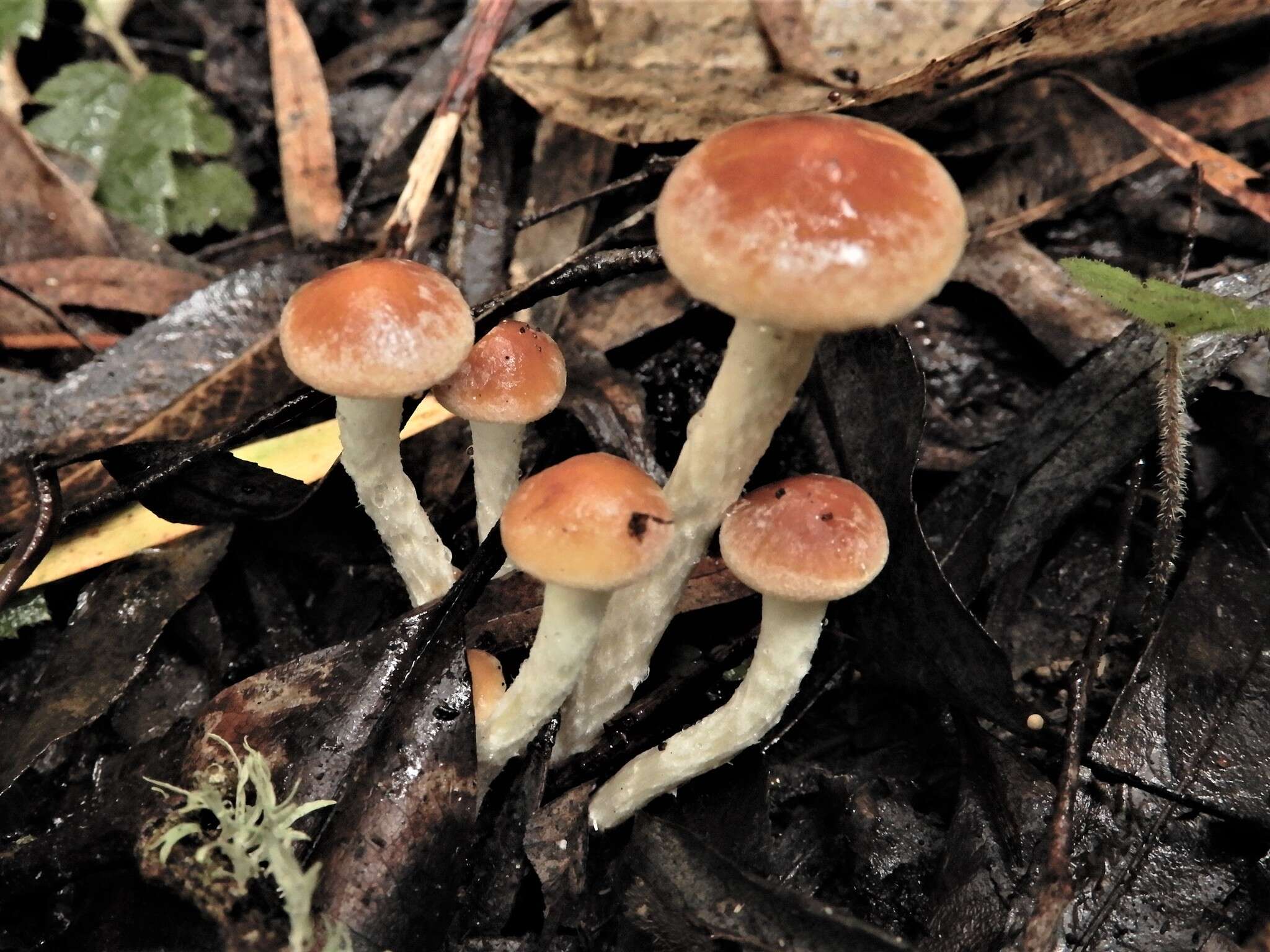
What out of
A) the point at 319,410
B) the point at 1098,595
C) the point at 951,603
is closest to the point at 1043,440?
the point at 1098,595

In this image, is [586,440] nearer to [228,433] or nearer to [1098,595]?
[228,433]

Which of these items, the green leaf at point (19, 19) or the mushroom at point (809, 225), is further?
the green leaf at point (19, 19)

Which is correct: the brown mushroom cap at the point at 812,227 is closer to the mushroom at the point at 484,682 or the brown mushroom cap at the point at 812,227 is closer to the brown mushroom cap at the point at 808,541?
the brown mushroom cap at the point at 808,541

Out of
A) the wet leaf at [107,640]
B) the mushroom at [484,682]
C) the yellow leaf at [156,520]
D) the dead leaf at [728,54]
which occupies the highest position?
the dead leaf at [728,54]

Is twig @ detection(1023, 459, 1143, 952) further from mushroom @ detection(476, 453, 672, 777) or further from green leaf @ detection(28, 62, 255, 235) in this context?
green leaf @ detection(28, 62, 255, 235)

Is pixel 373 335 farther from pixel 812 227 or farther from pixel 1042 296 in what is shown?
pixel 1042 296

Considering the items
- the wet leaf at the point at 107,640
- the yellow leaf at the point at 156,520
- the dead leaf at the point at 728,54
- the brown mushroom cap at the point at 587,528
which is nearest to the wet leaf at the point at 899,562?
the brown mushroom cap at the point at 587,528

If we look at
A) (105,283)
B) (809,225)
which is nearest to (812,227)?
(809,225)
